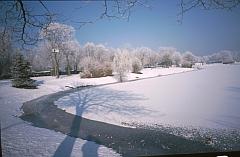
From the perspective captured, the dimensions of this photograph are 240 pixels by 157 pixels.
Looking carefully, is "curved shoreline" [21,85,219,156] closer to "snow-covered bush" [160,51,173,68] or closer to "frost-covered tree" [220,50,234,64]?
"snow-covered bush" [160,51,173,68]

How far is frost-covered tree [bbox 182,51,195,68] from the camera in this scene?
12.6 feet

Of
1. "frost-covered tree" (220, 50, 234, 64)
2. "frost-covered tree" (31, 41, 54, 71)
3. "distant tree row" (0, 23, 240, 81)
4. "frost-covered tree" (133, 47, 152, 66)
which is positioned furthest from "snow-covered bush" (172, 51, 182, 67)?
"frost-covered tree" (31, 41, 54, 71)

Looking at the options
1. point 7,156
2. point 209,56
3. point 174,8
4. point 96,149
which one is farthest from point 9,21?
point 209,56

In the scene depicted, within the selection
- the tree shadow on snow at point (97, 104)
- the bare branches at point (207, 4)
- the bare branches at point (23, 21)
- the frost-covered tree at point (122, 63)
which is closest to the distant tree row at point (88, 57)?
the frost-covered tree at point (122, 63)

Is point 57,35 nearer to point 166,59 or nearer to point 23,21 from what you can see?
point 23,21

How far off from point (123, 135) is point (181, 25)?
1.69 metres

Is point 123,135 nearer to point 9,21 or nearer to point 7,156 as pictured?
point 7,156

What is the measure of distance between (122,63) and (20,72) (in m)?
1.39

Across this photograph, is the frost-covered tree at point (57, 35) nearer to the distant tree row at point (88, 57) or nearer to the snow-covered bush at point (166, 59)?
the distant tree row at point (88, 57)

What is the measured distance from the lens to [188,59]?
396 centimetres

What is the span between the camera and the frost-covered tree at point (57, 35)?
329 cm

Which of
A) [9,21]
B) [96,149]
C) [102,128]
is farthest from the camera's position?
[102,128]

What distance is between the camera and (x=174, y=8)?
356 centimetres

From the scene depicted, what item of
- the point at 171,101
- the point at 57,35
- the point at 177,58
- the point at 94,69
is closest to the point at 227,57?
the point at 177,58
